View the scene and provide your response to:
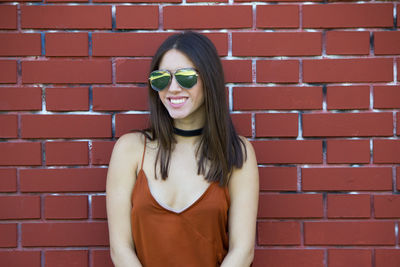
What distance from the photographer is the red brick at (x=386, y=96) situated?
2.34 metres

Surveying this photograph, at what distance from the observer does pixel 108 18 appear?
234cm

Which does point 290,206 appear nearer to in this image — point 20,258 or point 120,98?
point 120,98

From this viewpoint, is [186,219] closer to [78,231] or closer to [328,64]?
[78,231]

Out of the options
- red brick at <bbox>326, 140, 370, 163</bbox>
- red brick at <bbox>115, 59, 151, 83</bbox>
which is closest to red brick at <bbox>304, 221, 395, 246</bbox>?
red brick at <bbox>326, 140, 370, 163</bbox>

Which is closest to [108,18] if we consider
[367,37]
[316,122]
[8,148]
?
[8,148]

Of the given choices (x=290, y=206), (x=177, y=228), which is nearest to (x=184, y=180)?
(x=177, y=228)

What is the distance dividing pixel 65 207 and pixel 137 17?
1.14 meters

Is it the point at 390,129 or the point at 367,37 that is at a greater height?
the point at 367,37

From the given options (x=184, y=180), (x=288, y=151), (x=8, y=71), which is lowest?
(x=184, y=180)

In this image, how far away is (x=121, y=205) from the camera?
203cm

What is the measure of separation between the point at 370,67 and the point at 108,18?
1480mm

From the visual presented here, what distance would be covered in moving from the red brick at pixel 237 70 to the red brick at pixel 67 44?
78cm

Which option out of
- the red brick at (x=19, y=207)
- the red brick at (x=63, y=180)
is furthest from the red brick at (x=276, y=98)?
the red brick at (x=19, y=207)

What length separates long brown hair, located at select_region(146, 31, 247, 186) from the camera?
79.0 inches
